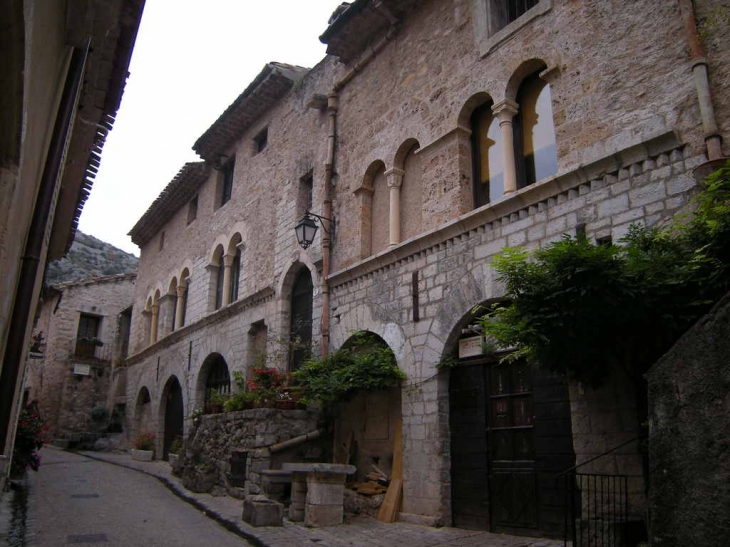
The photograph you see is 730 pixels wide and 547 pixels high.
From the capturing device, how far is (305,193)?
41.3 ft

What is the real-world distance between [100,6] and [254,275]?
930 cm

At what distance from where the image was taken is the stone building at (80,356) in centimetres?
2305

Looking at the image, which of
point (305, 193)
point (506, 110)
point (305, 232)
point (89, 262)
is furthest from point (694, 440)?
point (89, 262)

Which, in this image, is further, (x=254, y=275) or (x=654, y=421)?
(x=254, y=275)

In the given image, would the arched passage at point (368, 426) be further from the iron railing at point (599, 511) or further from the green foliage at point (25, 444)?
the green foliage at point (25, 444)

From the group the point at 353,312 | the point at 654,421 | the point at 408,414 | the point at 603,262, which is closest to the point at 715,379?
the point at 654,421

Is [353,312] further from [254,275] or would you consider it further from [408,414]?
[254,275]

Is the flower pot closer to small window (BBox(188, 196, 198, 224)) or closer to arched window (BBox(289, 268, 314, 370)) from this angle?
small window (BBox(188, 196, 198, 224))

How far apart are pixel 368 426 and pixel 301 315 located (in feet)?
10.9

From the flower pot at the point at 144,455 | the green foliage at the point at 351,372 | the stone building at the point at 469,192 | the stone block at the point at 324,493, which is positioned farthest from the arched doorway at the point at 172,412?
the stone block at the point at 324,493

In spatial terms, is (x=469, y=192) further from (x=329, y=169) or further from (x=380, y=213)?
(x=329, y=169)

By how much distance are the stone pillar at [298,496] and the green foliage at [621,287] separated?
360 cm

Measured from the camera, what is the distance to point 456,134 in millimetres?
8570

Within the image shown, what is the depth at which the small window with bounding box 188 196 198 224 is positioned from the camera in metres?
18.2
